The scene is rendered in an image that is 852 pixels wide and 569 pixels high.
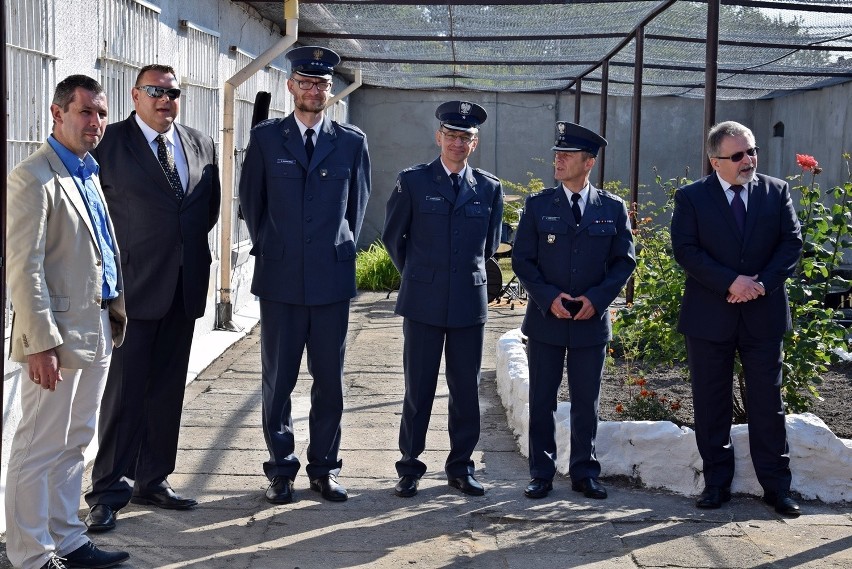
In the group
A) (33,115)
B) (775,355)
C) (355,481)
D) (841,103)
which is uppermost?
(841,103)

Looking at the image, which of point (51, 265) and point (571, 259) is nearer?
point (51, 265)

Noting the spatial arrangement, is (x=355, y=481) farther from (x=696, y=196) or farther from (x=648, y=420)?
(x=696, y=196)

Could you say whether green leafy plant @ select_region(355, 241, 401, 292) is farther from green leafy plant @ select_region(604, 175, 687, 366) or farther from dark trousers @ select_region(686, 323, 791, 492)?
dark trousers @ select_region(686, 323, 791, 492)

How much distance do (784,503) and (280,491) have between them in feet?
7.33

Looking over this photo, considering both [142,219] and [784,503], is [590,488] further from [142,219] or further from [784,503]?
[142,219]

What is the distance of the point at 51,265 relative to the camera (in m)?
3.94

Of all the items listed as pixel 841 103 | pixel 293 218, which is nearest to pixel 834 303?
pixel 293 218

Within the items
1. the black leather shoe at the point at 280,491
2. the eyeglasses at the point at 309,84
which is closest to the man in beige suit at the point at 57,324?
the black leather shoe at the point at 280,491

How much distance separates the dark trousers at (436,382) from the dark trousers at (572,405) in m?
0.28

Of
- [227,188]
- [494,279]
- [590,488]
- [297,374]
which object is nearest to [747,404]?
[590,488]

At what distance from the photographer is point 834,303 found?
788 centimetres

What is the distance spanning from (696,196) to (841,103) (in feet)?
38.6

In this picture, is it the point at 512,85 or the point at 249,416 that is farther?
the point at 512,85

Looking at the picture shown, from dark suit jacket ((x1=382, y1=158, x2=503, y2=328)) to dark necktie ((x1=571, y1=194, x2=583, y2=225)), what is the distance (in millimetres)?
399
